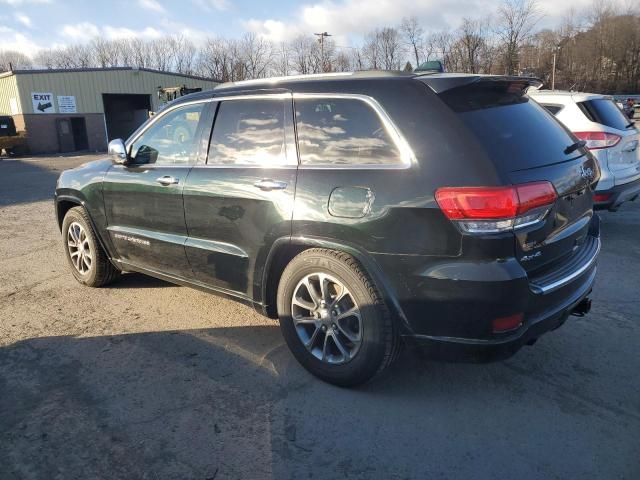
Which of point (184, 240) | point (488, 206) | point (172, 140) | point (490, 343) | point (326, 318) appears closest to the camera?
point (488, 206)

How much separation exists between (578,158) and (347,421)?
7.03 feet

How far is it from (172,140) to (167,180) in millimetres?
392

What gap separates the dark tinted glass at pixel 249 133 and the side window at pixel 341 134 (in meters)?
0.18

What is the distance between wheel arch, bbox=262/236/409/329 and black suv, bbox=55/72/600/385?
1 centimetres

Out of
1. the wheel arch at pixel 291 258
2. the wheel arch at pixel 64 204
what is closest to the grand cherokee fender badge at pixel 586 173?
the wheel arch at pixel 291 258

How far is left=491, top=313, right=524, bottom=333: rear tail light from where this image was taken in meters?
2.58

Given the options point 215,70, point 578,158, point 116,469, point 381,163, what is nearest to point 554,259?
point 578,158

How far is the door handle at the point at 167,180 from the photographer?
12.8ft

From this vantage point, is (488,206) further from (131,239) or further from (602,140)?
(602,140)

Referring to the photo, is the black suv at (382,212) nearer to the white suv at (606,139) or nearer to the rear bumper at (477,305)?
the rear bumper at (477,305)

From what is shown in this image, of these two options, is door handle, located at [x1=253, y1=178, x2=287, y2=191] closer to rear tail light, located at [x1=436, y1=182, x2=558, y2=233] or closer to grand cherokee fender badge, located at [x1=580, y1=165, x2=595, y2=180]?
rear tail light, located at [x1=436, y1=182, x2=558, y2=233]

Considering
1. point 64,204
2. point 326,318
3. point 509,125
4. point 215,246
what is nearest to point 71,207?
point 64,204

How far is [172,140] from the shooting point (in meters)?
4.14

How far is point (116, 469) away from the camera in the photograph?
2516 millimetres
